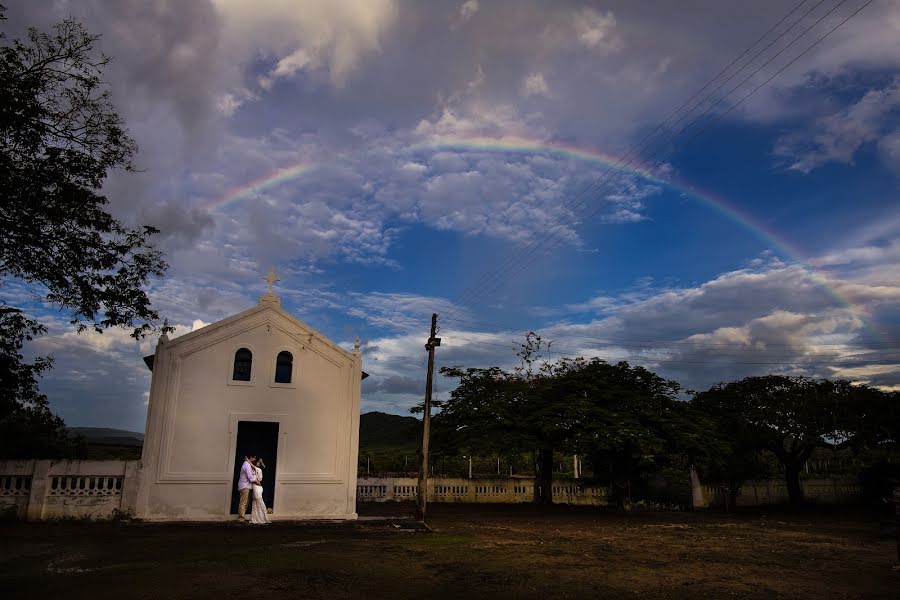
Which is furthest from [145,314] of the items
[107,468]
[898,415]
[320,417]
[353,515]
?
[898,415]

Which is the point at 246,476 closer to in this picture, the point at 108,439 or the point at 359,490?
the point at 359,490

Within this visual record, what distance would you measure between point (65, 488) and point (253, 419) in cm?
530

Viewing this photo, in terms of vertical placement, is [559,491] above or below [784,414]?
below

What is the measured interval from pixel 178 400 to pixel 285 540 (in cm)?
635

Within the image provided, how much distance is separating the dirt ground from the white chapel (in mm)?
1325

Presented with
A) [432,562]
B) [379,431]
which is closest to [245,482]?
[432,562]

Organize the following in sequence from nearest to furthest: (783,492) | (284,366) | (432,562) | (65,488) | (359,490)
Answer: (432,562), (65,488), (284,366), (359,490), (783,492)

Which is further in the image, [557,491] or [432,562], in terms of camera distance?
[557,491]

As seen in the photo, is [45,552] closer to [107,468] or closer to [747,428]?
[107,468]

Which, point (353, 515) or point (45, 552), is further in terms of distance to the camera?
point (353, 515)

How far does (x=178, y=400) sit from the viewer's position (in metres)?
18.0

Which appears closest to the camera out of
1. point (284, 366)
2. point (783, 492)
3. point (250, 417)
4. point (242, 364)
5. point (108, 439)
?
point (250, 417)

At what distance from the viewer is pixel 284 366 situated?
1948 cm

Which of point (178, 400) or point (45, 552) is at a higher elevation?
point (178, 400)
